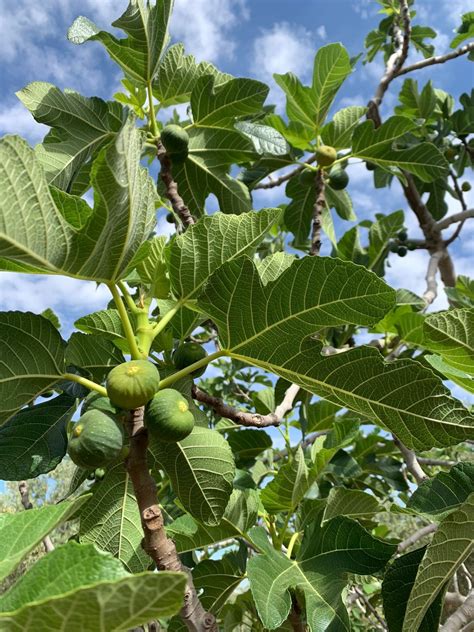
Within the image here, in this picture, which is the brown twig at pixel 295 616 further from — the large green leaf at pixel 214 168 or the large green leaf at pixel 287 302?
the large green leaf at pixel 214 168

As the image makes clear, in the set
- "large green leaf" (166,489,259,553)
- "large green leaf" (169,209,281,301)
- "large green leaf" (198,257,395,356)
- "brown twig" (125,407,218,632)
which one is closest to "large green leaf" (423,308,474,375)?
"large green leaf" (198,257,395,356)

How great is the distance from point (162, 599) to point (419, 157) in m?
2.68

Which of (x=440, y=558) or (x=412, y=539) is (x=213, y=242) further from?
(x=412, y=539)

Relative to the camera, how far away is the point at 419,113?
4.09 metres

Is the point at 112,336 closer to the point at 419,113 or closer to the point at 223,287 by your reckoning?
the point at 223,287

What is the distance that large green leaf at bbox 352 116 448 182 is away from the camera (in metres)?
2.71

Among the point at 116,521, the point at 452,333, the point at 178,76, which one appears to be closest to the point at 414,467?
the point at 452,333

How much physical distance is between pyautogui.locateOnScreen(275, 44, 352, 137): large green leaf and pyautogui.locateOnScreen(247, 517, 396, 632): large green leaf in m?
2.02

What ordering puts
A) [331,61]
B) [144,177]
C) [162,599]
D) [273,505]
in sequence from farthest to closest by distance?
[331,61] < [273,505] < [144,177] < [162,599]

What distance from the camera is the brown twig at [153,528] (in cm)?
101

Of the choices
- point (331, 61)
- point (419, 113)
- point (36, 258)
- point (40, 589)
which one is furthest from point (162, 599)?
point (419, 113)

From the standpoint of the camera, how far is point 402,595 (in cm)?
119

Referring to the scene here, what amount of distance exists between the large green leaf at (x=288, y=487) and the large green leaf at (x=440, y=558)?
588 millimetres

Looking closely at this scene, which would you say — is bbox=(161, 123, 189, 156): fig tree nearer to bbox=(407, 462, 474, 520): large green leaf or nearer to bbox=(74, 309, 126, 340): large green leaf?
bbox=(74, 309, 126, 340): large green leaf
